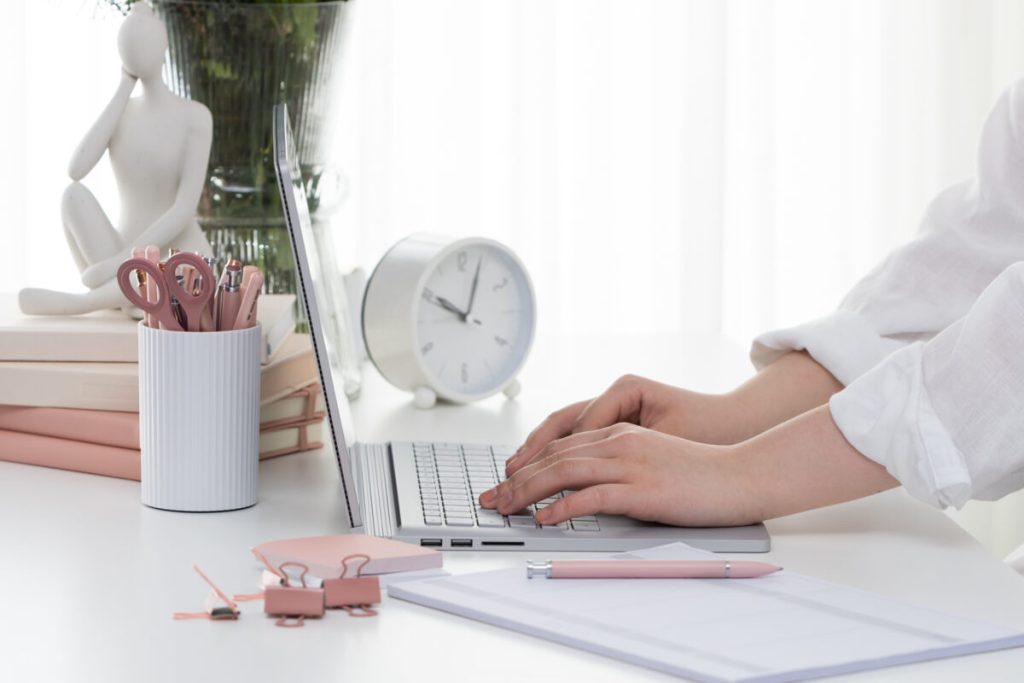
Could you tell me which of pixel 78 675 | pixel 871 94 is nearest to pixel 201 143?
pixel 78 675

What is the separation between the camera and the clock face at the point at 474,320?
1257 mm

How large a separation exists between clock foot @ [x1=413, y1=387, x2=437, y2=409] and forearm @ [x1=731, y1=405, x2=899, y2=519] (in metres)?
0.46

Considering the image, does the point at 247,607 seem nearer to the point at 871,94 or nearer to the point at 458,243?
the point at 458,243

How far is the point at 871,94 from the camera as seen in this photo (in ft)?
8.67

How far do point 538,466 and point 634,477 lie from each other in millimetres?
79

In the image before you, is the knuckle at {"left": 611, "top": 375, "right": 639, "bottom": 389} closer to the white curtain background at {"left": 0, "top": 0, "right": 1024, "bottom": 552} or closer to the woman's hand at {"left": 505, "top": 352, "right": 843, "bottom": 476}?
the woman's hand at {"left": 505, "top": 352, "right": 843, "bottom": 476}

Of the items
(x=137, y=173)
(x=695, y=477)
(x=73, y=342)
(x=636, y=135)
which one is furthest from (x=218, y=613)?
(x=636, y=135)

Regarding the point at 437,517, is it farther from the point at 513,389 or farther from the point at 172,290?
the point at 513,389

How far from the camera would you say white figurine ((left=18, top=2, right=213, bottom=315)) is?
108 centimetres

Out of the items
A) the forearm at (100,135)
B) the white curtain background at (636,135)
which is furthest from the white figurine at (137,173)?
the white curtain background at (636,135)

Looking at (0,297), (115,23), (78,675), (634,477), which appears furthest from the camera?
(115,23)

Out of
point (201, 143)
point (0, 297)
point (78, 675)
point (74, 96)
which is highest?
point (74, 96)

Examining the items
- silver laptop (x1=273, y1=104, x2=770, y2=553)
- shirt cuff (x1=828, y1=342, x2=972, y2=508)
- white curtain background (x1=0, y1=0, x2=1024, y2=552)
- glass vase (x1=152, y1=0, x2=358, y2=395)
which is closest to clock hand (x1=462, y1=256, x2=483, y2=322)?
glass vase (x1=152, y1=0, x2=358, y2=395)

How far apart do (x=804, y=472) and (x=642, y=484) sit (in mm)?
115
